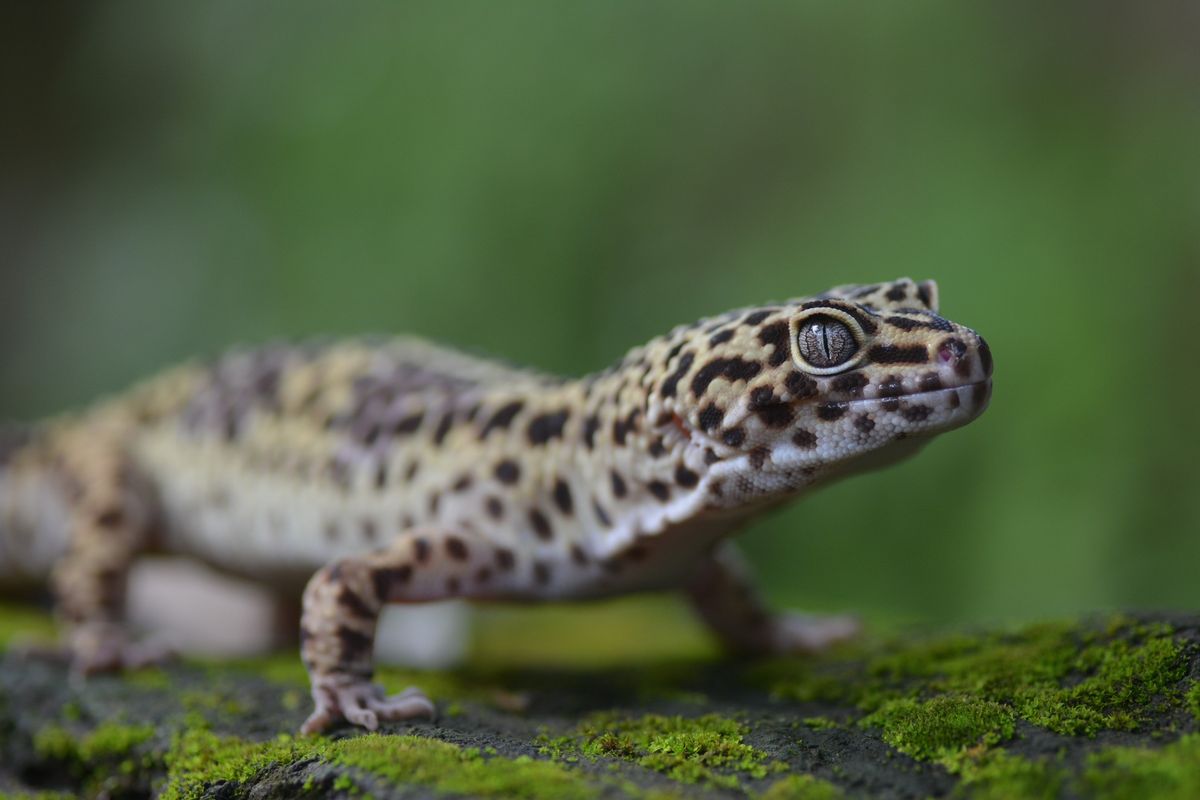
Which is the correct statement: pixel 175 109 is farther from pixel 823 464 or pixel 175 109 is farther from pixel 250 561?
pixel 823 464

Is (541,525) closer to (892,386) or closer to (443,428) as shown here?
(443,428)

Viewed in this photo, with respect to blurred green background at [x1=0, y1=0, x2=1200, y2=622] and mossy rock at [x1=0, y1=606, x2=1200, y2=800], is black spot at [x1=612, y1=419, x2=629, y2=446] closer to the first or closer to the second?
mossy rock at [x1=0, y1=606, x2=1200, y2=800]

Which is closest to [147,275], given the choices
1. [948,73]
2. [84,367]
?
[84,367]

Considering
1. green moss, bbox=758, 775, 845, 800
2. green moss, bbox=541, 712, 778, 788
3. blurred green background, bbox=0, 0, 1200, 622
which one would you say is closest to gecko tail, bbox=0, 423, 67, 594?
blurred green background, bbox=0, 0, 1200, 622

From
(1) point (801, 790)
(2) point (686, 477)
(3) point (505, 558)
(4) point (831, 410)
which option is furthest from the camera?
(3) point (505, 558)

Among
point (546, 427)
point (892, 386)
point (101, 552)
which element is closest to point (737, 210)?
point (546, 427)

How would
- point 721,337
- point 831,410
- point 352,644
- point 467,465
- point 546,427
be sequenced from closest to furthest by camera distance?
point 831,410, point 721,337, point 352,644, point 546,427, point 467,465
